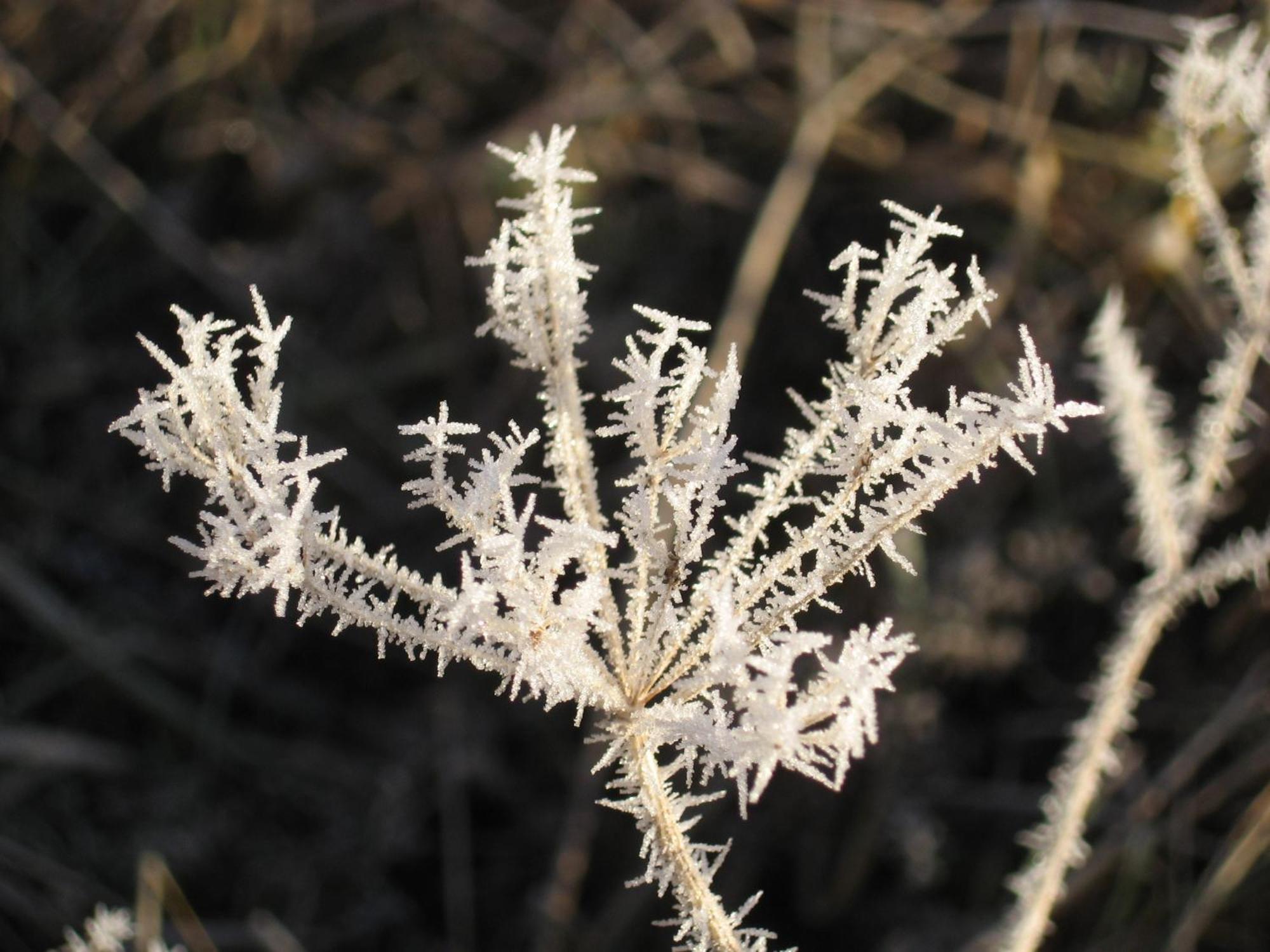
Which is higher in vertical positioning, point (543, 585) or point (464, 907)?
point (543, 585)

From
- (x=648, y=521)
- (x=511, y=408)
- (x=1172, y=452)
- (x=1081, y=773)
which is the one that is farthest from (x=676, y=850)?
(x=511, y=408)

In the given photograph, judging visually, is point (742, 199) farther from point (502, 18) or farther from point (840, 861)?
point (840, 861)

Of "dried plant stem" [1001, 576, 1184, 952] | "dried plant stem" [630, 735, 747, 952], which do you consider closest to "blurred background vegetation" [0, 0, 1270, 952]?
"dried plant stem" [1001, 576, 1184, 952]

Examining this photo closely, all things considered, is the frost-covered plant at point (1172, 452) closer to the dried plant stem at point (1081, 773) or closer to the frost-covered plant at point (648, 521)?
the dried plant stem at point (1081, 773)

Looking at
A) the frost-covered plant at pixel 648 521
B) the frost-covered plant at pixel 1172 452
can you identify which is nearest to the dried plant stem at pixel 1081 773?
the frost-covered plant at pixel 1172 452

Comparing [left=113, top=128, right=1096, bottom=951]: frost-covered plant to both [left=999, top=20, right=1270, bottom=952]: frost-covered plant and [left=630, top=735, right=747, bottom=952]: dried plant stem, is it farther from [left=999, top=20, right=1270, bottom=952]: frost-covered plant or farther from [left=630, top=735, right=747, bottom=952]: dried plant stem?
[left=999, top=20, right=1270, bottom=952]: frost-covered plant

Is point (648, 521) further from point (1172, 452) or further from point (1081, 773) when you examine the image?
point (1172, 452)

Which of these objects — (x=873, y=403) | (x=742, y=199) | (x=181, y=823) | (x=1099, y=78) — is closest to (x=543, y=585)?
(x=873, y=403)
